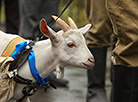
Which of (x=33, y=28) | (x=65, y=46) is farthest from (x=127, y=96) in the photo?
(x=33, y=28)

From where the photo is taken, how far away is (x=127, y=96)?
1865mm

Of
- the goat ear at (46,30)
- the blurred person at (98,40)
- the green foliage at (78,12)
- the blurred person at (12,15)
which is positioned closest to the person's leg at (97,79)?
the blurred person at (98,40)

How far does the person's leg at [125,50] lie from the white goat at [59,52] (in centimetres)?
23

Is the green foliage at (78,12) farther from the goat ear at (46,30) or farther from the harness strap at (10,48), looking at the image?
the goat ear at (46,30)

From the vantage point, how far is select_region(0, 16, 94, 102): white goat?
1.80m

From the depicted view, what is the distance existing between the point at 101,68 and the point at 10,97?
115cm

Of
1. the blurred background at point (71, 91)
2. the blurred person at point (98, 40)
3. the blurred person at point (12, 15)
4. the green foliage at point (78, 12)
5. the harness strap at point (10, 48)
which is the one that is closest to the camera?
the harness strap at point (10, 48)

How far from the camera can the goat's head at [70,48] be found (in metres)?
1.79

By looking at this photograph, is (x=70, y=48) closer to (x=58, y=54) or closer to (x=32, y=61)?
(x=58, y=54)

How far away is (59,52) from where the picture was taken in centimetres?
183

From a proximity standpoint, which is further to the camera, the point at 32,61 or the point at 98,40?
the point at 98,40

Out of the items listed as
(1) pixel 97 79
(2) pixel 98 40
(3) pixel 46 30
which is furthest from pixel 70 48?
(1) pixel 97 79

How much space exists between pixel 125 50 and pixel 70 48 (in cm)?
38

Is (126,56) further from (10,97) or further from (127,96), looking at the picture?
(10,97)
